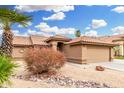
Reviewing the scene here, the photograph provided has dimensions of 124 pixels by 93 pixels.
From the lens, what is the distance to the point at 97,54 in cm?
1557

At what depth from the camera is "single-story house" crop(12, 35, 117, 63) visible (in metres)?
13.6

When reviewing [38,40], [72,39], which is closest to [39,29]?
[38,40]

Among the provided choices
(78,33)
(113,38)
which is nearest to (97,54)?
(78,33)

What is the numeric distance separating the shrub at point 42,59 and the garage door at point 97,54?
4.87 metres

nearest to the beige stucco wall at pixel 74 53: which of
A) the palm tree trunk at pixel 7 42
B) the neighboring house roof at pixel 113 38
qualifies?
the neighboring house roof at pixel 113 38

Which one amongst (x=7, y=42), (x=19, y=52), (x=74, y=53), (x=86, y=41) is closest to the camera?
(x=7, y=42)

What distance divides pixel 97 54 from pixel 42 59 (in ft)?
21.2

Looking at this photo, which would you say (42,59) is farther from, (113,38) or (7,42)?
(113,38)

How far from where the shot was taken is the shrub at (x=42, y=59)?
9.90 meters

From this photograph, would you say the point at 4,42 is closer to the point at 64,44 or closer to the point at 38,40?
the point at 38,40

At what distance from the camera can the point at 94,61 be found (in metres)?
15.0

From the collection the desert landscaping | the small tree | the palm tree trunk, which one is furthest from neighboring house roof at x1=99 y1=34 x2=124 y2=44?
the palm tree trunk

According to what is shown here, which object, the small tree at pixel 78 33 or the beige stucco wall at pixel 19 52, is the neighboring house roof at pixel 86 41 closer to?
the small tree at pixel 78 33

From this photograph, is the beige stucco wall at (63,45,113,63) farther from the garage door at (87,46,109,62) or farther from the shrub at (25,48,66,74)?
the shrub at (25,48,66,74)
